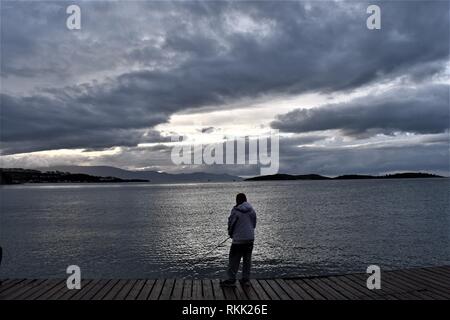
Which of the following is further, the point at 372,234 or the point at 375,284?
the point at 372,234

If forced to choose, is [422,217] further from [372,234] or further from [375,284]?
[375,284]

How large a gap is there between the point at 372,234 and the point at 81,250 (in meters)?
29.2

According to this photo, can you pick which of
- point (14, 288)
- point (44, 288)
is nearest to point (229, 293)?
point (44, 288)

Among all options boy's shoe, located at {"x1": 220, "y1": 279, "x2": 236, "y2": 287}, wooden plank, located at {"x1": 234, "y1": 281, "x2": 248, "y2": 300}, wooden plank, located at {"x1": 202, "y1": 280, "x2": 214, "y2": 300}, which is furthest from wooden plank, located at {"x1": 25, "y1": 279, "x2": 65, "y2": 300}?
wooden plank, located at {"x1": 234, "y1": 281, "x2": 248, "y2": 300}

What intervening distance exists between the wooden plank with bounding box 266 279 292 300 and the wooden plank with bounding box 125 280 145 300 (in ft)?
12.1

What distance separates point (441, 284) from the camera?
11.1 metres

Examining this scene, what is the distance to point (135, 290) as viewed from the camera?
416 inches

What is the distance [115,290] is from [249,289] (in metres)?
3.70

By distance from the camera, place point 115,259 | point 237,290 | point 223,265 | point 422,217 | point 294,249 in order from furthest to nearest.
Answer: point 422,217
point 294,249
point 115,259
point 223,265
point 237,290

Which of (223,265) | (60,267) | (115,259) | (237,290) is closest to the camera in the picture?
(237,290)

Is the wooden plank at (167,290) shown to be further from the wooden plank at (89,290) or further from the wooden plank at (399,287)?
the wooden plank at (399,287)

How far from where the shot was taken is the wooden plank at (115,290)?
32.8 ft
